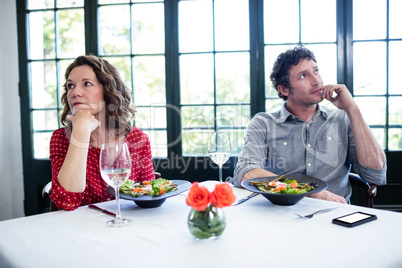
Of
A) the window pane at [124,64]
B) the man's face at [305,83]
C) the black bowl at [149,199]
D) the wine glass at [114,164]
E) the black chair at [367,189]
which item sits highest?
the window pane at [124,64]

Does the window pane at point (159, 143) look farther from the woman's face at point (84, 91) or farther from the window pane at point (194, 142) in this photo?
the woman's face at point (84, 91)

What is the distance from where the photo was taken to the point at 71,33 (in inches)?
115

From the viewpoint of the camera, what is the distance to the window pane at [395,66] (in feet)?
8.54

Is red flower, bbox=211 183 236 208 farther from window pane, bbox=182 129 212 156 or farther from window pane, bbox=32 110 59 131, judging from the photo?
window pane, bbox=32 110 59 131

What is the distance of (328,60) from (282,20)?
0.48 metres

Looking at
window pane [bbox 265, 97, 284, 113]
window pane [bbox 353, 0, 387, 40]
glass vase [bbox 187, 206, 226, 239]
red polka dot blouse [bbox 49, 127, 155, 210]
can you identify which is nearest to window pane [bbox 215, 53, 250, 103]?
window pane [bbox 265, 97, 284, 113]

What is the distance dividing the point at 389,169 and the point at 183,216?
2.16 meters

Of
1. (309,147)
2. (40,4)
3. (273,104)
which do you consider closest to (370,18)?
(273,104)

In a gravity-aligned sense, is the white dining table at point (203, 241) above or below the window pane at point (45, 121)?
below

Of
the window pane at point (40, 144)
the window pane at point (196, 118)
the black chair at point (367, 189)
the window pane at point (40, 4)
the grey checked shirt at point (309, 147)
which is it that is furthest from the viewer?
the window pane at point (40, 144)

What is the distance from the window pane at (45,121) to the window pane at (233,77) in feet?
4.92

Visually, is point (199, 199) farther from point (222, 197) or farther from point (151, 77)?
point (151, 77)

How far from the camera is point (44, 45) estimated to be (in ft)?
9.83

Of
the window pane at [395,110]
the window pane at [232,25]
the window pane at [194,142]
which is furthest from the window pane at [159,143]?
the window pane at [395,110]
